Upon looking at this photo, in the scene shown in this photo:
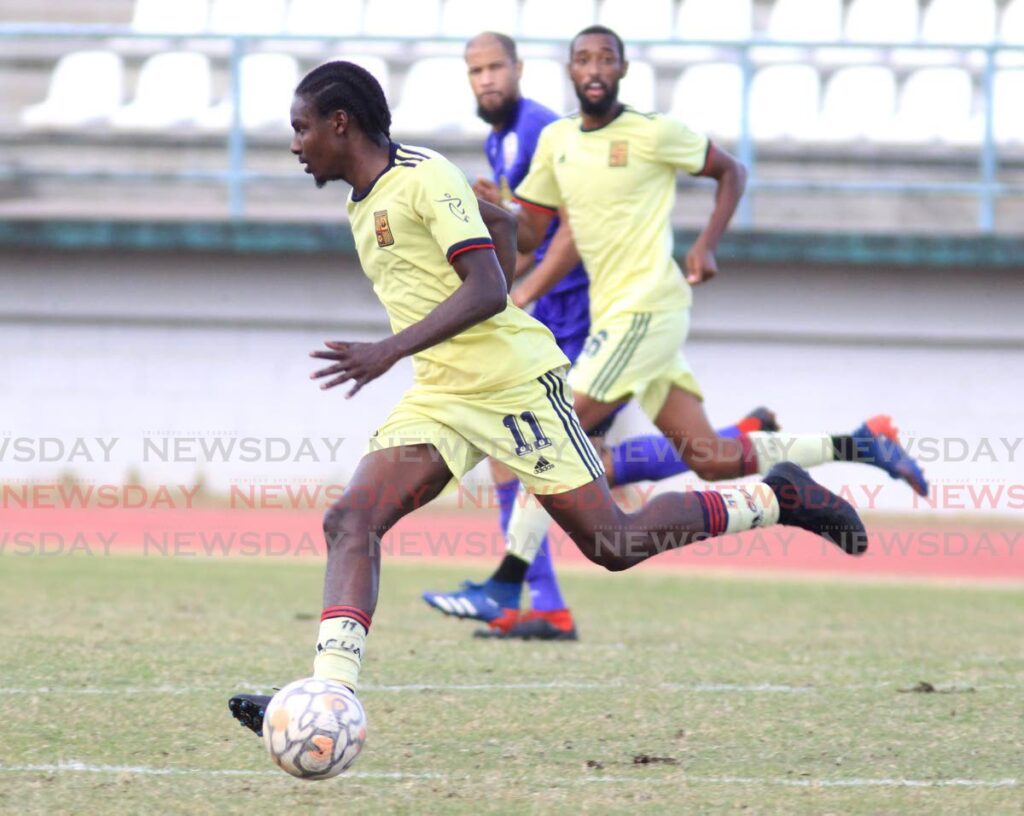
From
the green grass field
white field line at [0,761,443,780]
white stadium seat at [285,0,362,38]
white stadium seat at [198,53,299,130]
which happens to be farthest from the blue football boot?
white stadium seat at [285,0,362,38]

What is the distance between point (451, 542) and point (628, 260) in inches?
236

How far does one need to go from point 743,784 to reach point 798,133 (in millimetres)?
13288

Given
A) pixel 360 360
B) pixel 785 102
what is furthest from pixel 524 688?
pixel 785 102

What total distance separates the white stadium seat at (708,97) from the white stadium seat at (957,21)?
3.71 meters

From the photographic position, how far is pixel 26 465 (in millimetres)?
15031

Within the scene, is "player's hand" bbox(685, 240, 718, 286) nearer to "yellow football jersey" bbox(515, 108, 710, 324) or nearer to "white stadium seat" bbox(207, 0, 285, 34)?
"yellow football jersey" bbox(515, 108, 710, 324)

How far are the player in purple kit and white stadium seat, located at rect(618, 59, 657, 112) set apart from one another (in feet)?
27.9

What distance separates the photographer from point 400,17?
1912 centimetres

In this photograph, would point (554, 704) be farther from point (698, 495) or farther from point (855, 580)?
point (855, 580)

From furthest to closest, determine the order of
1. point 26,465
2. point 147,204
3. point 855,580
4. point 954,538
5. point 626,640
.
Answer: point 147,204
point 26,465
point 954,538
point 855,580
point 626,640

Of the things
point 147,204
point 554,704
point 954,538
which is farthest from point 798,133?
point 554,704

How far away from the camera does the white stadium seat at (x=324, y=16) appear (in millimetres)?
18922

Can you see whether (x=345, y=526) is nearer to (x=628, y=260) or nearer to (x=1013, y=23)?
(x=628, y=260)

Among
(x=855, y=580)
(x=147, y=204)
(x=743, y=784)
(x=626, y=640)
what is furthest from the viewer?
(x=147, y=204)
